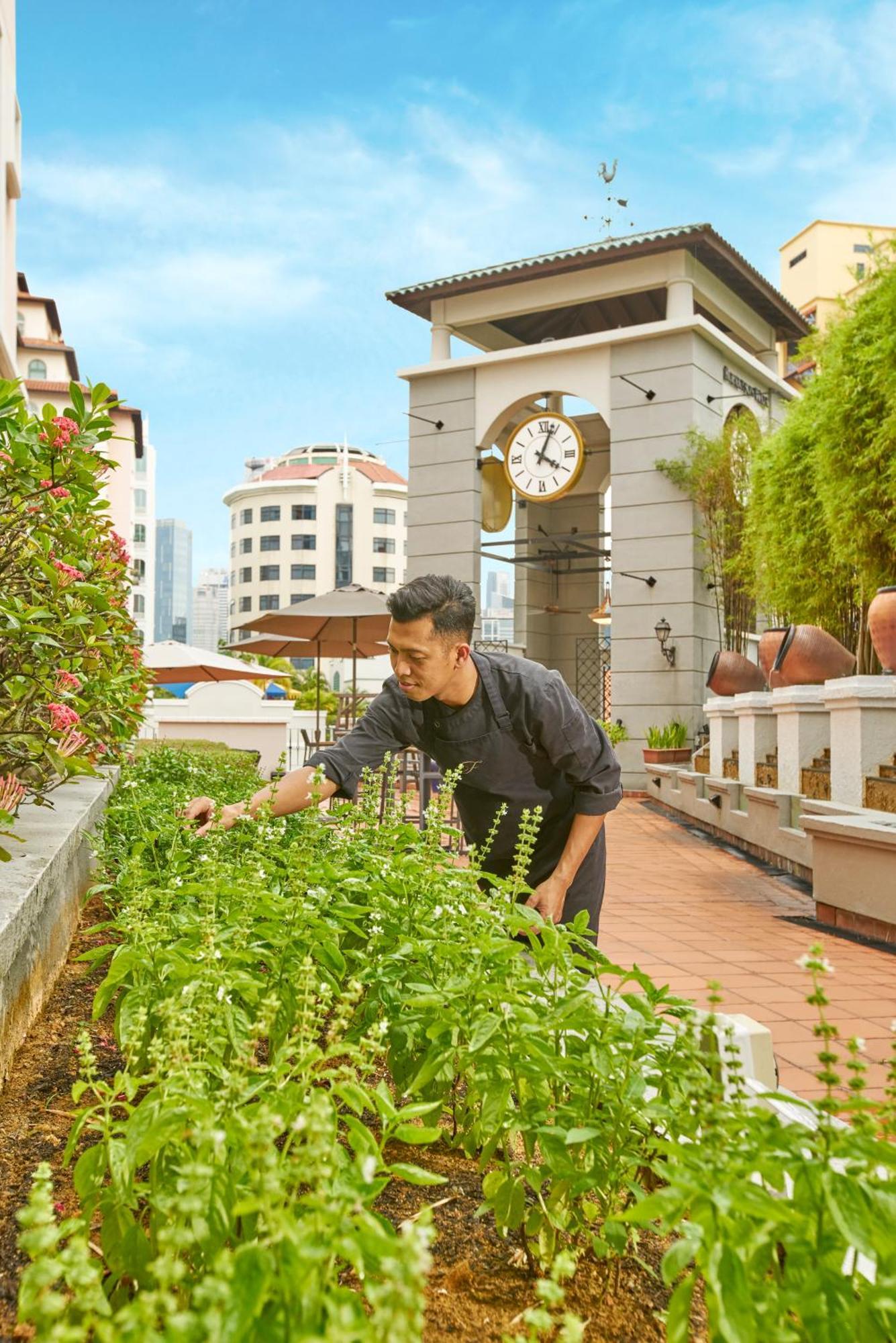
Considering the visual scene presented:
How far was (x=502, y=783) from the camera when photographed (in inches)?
130

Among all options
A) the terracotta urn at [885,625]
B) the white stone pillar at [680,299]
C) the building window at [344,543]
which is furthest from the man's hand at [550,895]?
the building window at [344,543]

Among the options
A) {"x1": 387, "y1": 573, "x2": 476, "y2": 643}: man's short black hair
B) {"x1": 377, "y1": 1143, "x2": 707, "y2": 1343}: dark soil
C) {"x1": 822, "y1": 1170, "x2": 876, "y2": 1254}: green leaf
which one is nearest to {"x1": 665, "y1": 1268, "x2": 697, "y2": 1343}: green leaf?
{"x1": 822, "y1": 1170, "x2": 876, "y2": 1254}: green leaf

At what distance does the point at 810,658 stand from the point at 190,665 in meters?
13.1

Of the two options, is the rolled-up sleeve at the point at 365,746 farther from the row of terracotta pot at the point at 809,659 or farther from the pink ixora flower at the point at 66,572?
the row of terracotta pot at the point at 809,659

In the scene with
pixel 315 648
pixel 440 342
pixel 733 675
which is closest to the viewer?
pixel 733 675

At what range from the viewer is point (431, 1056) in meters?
1.67

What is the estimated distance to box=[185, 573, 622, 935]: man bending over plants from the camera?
9.53 ft

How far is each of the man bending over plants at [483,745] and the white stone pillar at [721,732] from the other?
8898 mm

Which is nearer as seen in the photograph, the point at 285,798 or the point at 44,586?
the point at 285,798

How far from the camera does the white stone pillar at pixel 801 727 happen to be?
28.3 feet

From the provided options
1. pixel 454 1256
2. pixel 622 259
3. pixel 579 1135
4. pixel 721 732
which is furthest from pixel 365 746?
pixel 622 259

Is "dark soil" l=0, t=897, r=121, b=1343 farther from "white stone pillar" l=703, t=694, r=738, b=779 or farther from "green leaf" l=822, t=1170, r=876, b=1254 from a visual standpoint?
"white stone pillar" l=703, t=694, r=738, b=779

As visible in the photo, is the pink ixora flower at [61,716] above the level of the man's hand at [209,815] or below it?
above

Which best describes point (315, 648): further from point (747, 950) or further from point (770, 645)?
point (747, 950)
